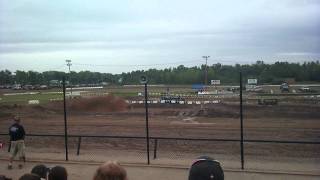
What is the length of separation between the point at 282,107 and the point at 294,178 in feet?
98.7

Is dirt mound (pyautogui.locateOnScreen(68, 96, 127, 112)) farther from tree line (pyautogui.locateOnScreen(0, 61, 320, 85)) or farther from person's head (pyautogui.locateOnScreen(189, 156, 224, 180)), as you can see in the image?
person's head (pyautogui.locateOnScreen(189, 156, 224, 180))

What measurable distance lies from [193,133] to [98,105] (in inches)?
954

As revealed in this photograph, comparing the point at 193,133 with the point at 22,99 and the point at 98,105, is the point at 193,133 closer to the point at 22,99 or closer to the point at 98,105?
the point at 98,105

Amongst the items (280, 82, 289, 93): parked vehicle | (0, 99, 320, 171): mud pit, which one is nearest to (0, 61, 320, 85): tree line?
(0, 99, 320, 171): mud pit

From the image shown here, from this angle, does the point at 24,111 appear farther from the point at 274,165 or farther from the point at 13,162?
the point at 274,165

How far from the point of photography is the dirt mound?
4734 centimetres

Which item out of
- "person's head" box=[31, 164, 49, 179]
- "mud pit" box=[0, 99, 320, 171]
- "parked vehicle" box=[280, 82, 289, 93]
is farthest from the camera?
"parked vehicle" box=[280, 82, 289, 93]

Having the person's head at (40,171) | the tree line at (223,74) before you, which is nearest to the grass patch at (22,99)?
the tree line at (223,74)

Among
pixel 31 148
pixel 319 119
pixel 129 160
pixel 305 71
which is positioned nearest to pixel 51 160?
pixel 129 160

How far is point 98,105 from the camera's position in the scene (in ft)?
160

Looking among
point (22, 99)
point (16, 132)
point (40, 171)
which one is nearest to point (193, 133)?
point (16, 132)

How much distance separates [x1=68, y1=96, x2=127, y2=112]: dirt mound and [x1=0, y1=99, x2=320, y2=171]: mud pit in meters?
0.11

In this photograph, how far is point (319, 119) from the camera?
3394cm

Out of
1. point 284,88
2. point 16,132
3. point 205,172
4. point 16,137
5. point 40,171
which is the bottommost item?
point 284,88
